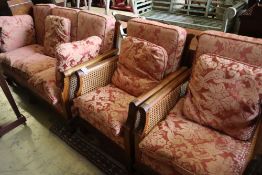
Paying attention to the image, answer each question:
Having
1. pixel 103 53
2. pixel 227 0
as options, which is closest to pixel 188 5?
pixel 227 0

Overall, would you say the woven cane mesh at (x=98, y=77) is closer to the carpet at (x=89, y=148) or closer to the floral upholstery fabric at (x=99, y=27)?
the floral upholstery fabric at (x=99, y=27)

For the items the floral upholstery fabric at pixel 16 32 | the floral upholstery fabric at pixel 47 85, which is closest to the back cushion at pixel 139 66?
the floral upholstery fabric at pixel 47 85

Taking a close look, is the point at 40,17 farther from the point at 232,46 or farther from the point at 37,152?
the point at 232,46

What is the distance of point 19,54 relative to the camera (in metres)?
2.36

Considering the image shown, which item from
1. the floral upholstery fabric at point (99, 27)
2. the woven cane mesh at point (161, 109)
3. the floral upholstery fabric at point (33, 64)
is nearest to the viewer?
the woven cane mesh at point (161, 109)

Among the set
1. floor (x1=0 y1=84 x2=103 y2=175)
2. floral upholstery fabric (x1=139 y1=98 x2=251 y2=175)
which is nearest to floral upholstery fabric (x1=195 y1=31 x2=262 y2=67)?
floral upholstery fabric (x1=139 y1=98 x2=251 y2=175)

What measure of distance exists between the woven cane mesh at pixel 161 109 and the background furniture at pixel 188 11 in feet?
3.40

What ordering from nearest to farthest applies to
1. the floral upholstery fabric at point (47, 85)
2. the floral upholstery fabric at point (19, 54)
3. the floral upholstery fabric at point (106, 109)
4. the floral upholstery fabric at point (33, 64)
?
the floral upholstery fabric at point (106, 109), the floral upholstery fabric at point (47, 85), the floral upholstery fabric at point (33, 64), the floral upholstery fabric at point (19, 54)

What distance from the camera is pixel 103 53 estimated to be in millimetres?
1938

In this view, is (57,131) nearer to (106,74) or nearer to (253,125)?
(106,74)

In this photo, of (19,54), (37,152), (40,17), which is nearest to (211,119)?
(37,152)

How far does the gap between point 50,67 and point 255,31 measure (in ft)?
5.96

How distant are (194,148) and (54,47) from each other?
1.72 m

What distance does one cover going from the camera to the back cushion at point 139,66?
1.50m
